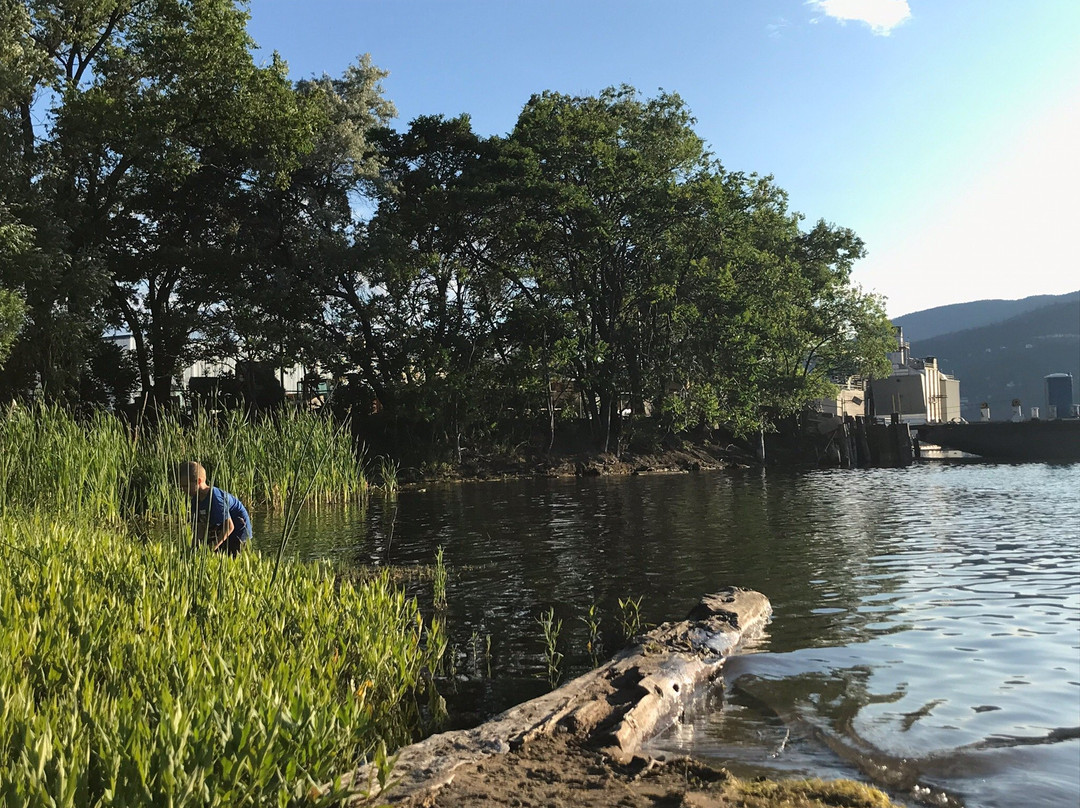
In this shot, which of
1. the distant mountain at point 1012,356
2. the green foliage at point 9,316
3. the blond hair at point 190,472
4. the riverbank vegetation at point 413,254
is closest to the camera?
the blond hair at point 190,472

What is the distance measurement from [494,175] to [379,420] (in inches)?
404

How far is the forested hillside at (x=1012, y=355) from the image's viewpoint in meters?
157

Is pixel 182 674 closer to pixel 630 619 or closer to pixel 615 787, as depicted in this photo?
pixel 615 787

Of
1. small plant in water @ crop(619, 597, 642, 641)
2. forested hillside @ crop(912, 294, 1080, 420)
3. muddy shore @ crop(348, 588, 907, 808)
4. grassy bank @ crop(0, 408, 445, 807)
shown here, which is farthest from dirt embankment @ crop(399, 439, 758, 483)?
forested hillside @ crop(912, 294, 1080, 420)

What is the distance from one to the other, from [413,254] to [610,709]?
28.7 m

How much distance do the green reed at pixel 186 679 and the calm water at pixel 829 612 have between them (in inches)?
45.5

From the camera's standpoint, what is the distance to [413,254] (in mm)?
33188

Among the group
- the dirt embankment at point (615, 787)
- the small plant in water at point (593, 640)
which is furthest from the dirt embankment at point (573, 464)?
the dirt embankment at point (615, 787)

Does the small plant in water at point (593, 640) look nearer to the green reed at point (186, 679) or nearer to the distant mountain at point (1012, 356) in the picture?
the green reed at point (186, 679)

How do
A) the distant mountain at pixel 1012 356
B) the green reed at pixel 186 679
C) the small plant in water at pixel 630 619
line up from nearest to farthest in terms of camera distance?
the green reed at pixel 186 679
the small plant in water at pixel 630 619
the distant mountain at pixel 1012 356

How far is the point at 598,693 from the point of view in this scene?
6.15m

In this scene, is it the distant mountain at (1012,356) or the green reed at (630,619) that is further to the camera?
the distant mountain at (1012,356)

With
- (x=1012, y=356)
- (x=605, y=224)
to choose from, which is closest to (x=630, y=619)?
(x=605, y=224)

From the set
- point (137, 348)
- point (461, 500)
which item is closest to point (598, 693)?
point (461, 500)
